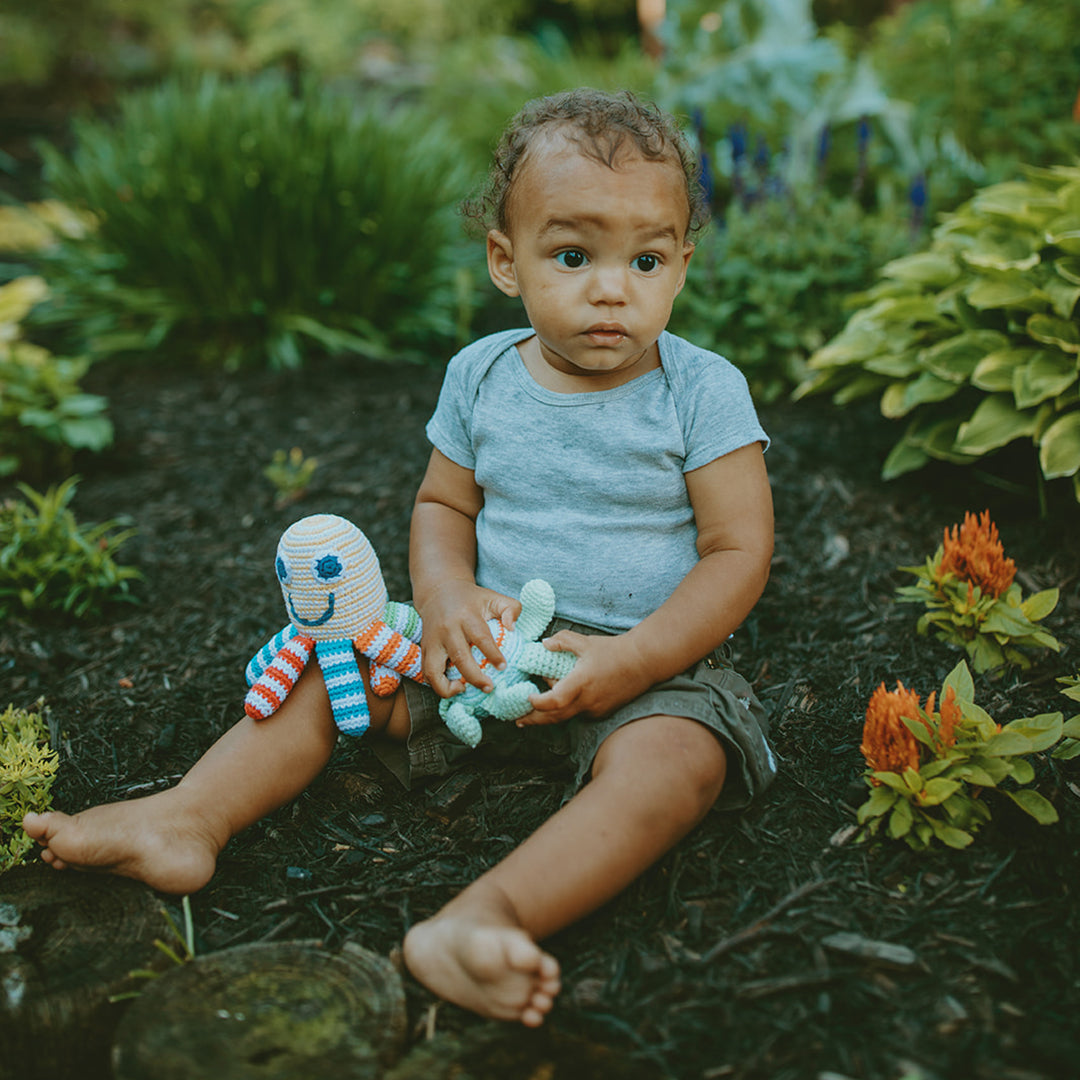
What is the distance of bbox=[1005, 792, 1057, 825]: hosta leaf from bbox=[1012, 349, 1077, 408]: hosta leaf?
1.22m

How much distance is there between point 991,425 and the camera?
2617mm

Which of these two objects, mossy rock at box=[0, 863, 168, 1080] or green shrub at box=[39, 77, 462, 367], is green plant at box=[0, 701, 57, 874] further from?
green shrub at box=[39, 77, 462, 367]

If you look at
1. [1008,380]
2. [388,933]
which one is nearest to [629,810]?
[388,933]

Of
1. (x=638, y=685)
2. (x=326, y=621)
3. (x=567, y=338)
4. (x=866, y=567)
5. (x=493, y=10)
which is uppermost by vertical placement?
(x=493, y=10)

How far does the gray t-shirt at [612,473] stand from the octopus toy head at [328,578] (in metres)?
0.31

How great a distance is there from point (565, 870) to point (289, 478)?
2.15 metres

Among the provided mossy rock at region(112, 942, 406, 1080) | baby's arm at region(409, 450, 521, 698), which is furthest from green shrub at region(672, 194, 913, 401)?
mossy rock at region(112, 942, 406, 1080)

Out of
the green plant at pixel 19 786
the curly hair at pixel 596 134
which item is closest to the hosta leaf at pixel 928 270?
the curly hair at pixel 596 134

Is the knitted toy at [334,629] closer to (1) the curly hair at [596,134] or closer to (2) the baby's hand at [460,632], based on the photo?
Result: (2) the baby's hand at [460,632]

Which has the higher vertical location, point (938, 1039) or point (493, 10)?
point (493, 10)

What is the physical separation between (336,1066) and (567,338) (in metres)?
1.20

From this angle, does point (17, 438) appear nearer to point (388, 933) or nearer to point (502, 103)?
point (388, 933)

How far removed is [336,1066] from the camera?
125 centimetres

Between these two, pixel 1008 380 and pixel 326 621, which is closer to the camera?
pixel 326 621
